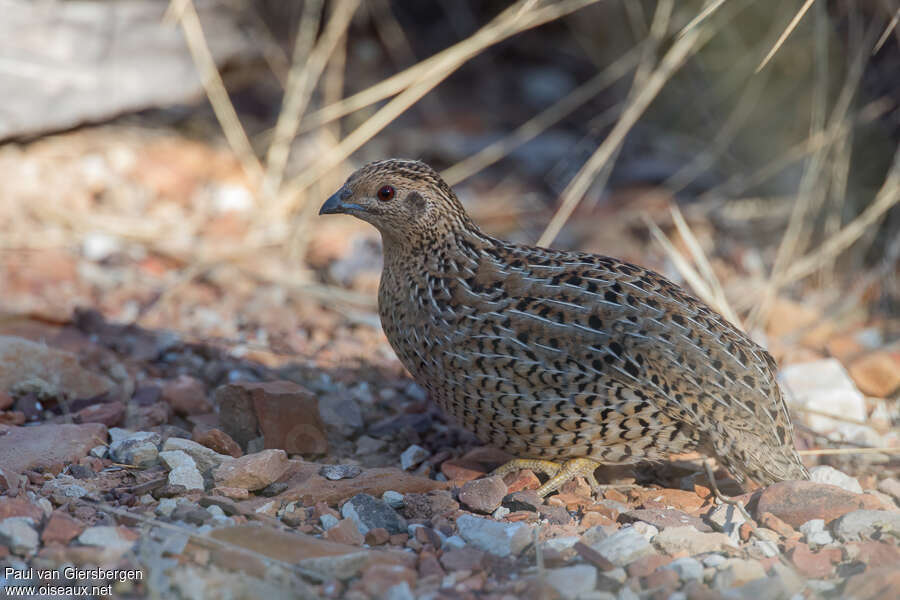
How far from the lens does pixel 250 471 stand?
3.39 meters

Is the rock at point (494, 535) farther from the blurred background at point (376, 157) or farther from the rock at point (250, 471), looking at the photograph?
the blurred background at point (376, 157)

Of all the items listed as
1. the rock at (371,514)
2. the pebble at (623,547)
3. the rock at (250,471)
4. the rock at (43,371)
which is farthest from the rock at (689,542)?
the rock at (43,371)

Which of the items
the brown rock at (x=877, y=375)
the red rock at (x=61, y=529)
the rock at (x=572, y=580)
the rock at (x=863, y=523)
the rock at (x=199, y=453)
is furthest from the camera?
the brown rock at (x=877, y=375)

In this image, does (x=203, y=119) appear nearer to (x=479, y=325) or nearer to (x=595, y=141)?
(x=595, y=141)

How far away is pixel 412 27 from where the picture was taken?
29.3 ft

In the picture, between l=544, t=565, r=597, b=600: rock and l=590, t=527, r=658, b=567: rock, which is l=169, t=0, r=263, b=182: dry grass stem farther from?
l=544, t=565, r=597, b=600: rock

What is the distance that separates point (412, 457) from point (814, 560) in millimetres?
1577

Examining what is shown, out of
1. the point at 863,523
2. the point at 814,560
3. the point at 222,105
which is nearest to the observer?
the point at 814,560

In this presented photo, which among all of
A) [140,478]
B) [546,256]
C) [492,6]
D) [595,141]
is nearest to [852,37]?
[595,141]

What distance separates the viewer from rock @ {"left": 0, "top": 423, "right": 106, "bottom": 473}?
11.2 feet

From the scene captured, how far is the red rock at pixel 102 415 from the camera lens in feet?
12.8

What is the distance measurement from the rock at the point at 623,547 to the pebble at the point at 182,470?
4.40 ft

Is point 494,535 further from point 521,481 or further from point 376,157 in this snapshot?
point 376,157

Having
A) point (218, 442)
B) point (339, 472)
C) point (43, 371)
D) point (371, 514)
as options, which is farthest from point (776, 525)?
point (43, 371)
